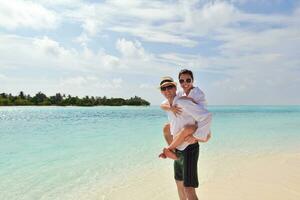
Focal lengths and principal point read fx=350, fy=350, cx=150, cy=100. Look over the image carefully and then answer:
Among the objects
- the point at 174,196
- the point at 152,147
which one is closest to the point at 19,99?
the point at 152,147

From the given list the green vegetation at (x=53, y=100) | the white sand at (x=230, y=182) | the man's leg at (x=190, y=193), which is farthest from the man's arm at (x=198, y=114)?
the green vegetation at (x=53, y=100)

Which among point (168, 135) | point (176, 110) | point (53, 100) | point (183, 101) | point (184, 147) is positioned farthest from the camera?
point (53, 100)

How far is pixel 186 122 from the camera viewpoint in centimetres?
342

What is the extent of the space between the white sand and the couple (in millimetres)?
2206

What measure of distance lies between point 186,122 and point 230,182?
3.59 metres

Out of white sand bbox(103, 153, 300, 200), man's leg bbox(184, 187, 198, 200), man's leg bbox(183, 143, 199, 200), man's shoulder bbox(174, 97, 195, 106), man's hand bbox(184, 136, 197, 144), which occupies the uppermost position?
man's shoulder bbox(174, 97, 195, 106)

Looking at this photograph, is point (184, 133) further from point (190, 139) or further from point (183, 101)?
point (183, 101)

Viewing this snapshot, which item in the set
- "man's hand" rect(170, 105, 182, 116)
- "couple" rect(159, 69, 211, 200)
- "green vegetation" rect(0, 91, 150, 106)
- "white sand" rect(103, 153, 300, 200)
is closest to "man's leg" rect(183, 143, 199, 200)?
"couple" rect(159, 69, 211, 200)

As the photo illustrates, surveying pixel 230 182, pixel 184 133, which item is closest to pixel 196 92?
pixel 184 133

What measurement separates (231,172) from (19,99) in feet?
340

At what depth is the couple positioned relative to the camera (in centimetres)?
333

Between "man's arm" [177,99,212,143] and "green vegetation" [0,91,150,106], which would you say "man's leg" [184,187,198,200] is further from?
"green vegetation" [0,91,150,106]

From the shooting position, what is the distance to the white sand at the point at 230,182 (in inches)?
224

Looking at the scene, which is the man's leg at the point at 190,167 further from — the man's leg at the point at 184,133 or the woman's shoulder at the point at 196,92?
the woman's shoulder at the point at 196,92
